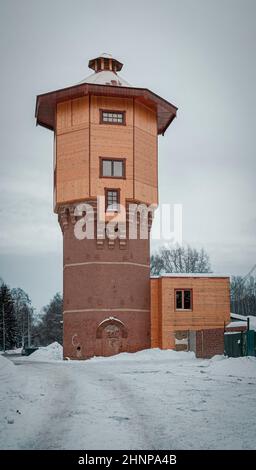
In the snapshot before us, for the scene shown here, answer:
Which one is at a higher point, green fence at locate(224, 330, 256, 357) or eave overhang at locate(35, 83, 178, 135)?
eave overhang at locate(35, 83, 178, 135)

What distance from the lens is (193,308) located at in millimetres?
44844

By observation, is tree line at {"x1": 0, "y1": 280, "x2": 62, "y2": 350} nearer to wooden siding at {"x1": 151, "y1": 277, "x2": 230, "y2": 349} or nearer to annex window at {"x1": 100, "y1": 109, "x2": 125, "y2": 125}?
wooden siding at {"x1": 151, "y1": 277, "x2": 230, "y2": 349}

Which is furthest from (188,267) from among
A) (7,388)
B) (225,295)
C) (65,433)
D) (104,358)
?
(65,433)

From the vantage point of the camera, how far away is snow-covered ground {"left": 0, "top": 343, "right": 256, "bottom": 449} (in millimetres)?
10109

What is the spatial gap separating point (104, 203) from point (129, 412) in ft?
100

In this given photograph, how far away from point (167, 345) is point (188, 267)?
1517 inches

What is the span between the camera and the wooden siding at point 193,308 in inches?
1740

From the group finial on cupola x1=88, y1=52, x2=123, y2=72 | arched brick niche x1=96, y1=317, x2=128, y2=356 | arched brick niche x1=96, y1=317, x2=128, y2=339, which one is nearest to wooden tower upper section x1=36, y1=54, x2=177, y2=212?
finial on cupola x1=88, y1=52, x2=123, y2=72

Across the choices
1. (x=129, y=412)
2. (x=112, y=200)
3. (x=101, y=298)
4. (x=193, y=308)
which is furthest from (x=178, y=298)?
(x=129, y=412)

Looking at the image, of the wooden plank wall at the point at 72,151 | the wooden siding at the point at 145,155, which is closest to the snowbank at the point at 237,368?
the wooden siding at the point at 145,155

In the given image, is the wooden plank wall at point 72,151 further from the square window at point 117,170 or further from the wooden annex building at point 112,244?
the square window at point 117,170

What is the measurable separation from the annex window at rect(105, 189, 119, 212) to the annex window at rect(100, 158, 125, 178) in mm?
1224

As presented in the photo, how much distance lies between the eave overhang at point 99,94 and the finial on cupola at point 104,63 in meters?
6.08

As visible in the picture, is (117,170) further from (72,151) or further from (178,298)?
(178,298)
